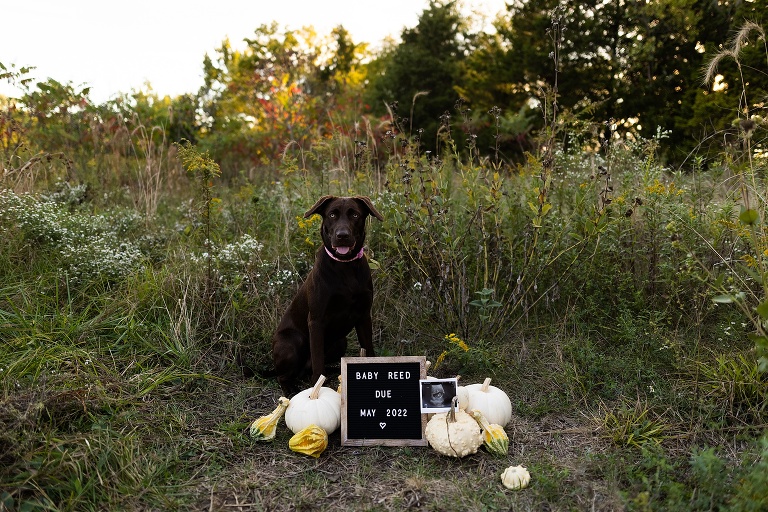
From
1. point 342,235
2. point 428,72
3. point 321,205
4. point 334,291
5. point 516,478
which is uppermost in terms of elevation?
point 428,72

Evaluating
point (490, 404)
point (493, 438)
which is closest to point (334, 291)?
point (490, 404)

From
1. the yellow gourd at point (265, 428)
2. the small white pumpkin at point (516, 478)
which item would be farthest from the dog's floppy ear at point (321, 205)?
the small white pumpkin at point (516, 478)

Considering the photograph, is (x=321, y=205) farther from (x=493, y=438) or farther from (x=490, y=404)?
(x=493, y=438)

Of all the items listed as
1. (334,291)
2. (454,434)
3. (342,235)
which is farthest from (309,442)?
(342,235)

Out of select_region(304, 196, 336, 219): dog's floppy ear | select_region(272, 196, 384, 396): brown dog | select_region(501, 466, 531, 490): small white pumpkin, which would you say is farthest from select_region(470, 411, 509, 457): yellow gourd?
select_region(304, 196, 336, 219): dog's floppy ear

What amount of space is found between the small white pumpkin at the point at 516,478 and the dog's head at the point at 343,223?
1.37 metres

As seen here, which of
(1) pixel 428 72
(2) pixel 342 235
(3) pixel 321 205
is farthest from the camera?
(1) pixel 428 72

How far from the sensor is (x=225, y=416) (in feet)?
10.3

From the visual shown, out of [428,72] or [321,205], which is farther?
[428,72]

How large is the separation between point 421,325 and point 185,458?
1.89m

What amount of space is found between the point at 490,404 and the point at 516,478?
49 cm

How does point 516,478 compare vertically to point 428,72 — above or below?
below

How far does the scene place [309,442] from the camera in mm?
2703

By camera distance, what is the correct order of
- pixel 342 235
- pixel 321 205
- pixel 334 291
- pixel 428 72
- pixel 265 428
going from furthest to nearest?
1. pixel 428 72
2. pixel 321 205
3. pixel 334 291
4. pixel 342 235
5. pixel 265 428
